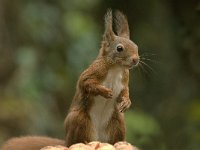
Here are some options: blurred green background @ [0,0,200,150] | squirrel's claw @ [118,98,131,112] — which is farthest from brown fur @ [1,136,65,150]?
blurred green background @ [0,0,200,150]

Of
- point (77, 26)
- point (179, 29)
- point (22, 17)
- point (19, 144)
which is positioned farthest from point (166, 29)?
point (19, 144)

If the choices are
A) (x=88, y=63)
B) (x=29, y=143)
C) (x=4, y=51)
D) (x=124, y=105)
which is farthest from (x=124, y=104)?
(x=4, y=51)

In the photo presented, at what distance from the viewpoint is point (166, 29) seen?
575 centimetres

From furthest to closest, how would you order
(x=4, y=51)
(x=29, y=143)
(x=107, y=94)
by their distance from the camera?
(x=4, y=51) < (x=29, y=143) < (x=107, y=94)

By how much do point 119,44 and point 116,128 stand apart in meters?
0.37

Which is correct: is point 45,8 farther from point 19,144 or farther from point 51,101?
point 19,144

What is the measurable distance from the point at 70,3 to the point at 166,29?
117 centimetres

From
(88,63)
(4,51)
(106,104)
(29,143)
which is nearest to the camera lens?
(106,104)

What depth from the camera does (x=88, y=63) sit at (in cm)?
589

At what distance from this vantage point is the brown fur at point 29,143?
3.36 metres

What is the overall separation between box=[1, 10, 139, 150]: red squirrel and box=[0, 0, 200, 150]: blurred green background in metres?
1.58

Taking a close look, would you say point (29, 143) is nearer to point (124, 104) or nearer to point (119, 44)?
point (124, 104)

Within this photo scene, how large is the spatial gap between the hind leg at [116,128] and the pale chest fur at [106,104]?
2 cm

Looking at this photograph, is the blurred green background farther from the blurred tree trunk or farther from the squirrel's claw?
the squirrel's claw
